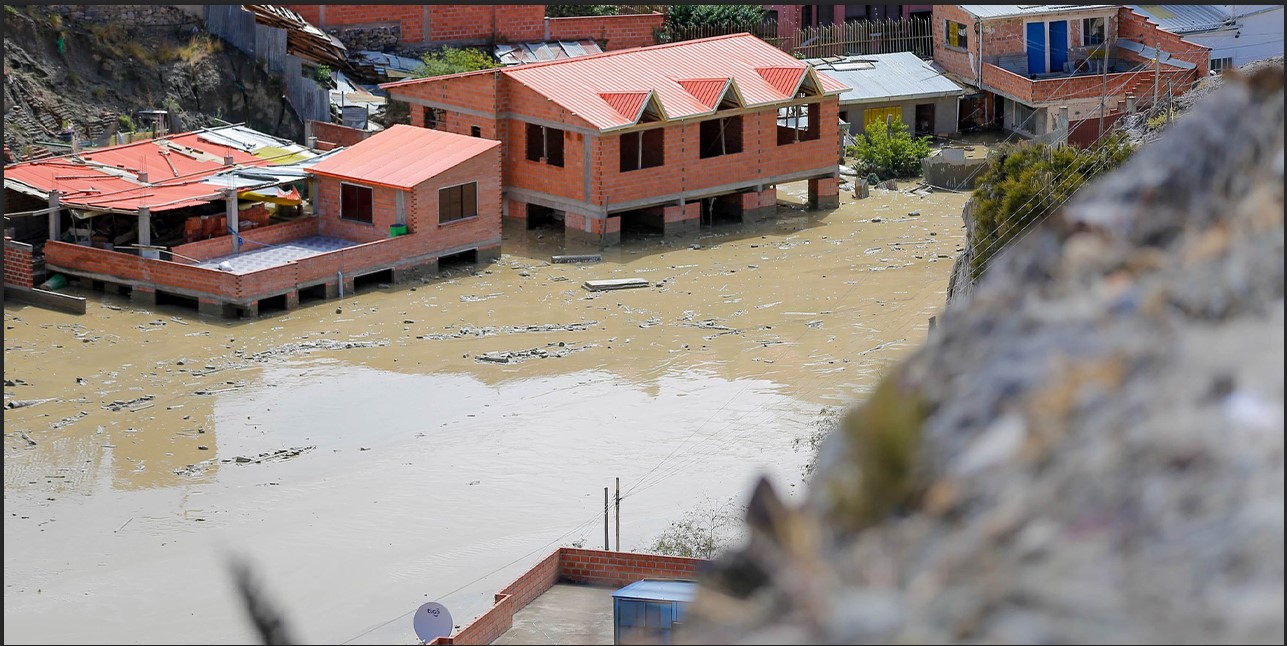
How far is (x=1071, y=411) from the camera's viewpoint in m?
3.50

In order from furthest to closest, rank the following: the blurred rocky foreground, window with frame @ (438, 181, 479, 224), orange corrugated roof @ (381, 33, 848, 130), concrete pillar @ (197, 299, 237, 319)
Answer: orange corrugated roof @ (381, 33, 848, 130), window with frame @ (438, 181, 479, 224), concrete pillar @ (197, 299, 237, 319), the blurred rocky foreground

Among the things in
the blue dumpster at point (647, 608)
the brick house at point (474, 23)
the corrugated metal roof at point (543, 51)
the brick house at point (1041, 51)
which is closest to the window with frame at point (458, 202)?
the corrugated metal roof at point (543, 51)

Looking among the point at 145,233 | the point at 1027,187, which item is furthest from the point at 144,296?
the point at 1027,187

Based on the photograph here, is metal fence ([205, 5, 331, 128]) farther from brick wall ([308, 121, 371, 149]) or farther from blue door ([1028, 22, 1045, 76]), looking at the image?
blue door ([1028, 22, 1045, 76])

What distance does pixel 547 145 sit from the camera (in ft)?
111

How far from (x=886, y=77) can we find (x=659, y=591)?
2986 cm

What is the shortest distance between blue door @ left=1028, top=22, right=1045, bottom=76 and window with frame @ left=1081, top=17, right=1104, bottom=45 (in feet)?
3.33

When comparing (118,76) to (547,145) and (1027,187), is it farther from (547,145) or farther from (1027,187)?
(1027,187)

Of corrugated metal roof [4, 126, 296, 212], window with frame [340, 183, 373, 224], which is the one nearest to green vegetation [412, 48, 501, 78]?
corrugated metal roof [4, 126, 296, 212]

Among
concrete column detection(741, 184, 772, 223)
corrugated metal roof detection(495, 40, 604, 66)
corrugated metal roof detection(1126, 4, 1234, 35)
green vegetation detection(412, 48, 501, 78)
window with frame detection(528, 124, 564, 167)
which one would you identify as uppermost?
corrugated metal roof detection(1126, 4, 1234, 35)

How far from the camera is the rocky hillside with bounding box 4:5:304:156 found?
114 ft

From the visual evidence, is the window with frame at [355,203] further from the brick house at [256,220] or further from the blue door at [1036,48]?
the blue door at [1036,48]

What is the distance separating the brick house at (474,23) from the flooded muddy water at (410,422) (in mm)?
12365

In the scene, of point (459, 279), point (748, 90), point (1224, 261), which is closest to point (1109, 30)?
point (748, 90)
